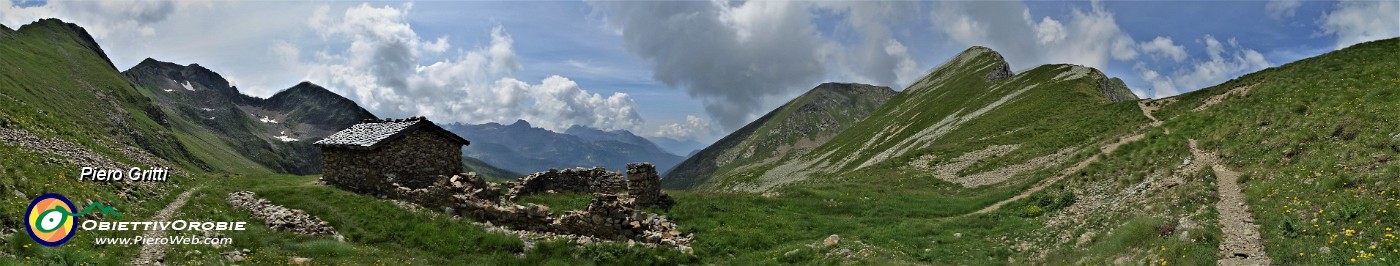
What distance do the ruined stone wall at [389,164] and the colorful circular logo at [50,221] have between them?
12299 mm

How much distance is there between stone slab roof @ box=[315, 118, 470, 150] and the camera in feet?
94.6

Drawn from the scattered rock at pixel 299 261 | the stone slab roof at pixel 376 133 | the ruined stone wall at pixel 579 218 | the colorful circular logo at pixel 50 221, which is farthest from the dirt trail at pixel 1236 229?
the stone slab roof at pixel 376 133

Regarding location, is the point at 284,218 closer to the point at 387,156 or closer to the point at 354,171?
the point at 387,156

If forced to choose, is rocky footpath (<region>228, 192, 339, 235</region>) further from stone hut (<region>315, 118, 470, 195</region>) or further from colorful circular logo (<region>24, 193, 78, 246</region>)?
stone hut (<region>315, 118, 470, 195</region>)

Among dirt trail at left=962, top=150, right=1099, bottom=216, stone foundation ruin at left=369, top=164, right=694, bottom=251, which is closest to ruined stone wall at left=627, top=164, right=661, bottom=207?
stone foundation ruin at left=369, top=164, right=694, bottom=251

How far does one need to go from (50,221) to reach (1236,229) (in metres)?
29.3

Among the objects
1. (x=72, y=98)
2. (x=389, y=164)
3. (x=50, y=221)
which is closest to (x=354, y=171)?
(x=389, y=164)

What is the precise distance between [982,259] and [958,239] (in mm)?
3301

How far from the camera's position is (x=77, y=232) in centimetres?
1533

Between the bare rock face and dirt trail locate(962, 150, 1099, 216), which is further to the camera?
the bare rock face

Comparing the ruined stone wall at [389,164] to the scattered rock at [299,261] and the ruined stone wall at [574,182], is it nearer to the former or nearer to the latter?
the ruined stone wall at [574,182]

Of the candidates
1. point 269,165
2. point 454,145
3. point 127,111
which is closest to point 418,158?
point 454,145

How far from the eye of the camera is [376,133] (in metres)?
30.5

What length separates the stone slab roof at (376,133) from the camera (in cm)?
2884
